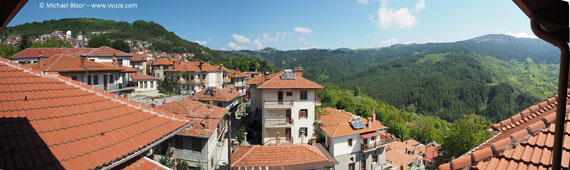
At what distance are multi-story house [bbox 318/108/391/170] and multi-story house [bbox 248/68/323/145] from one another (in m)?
2.20

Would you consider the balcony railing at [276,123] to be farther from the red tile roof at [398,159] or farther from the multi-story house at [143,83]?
the multi-story house at [143,83]

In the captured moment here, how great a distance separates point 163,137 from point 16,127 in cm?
182

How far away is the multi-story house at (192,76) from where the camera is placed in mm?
46000

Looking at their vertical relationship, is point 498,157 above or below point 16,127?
below

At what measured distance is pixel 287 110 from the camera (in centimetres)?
2403

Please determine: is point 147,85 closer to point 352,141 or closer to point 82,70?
point 82,70

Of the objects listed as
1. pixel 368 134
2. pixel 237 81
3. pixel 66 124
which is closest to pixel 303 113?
pixel 368 134

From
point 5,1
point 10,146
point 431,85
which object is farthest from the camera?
point 431,85

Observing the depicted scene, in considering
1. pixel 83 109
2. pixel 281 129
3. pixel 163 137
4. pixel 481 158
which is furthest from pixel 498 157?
pixel 281 129

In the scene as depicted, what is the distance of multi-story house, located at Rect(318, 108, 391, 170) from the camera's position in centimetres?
2450

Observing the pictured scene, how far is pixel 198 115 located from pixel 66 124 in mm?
15729

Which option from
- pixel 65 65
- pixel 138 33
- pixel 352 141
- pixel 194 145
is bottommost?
pixel 352 141

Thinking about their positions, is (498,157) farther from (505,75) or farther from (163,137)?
(505,75)

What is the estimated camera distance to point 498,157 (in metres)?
3.71
